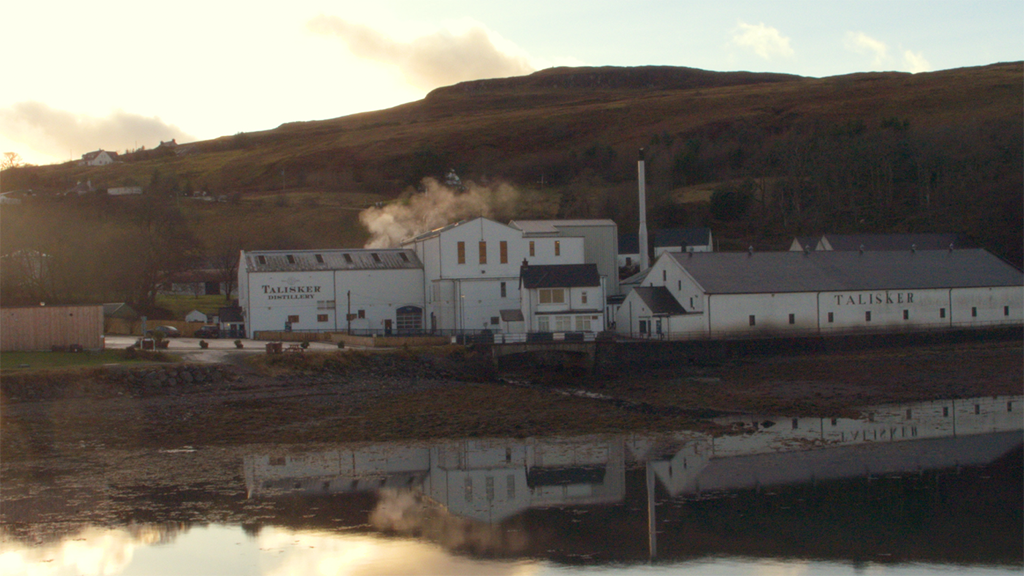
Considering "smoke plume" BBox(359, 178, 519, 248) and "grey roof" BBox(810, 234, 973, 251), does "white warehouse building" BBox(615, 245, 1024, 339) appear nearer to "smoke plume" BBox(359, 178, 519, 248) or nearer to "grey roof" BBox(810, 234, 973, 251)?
"grey roof" BBox(810, 234, 973, 251)

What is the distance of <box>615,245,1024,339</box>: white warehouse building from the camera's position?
44781 millimetres

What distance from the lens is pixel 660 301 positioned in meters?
46.0

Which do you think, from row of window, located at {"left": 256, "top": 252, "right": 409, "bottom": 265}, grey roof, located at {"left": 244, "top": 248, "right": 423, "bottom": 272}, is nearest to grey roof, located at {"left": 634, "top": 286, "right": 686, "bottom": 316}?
grey roof, located at {"left": 244, "top": 248, "right": 423, "bottom": 272}

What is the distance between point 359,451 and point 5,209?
209 ft

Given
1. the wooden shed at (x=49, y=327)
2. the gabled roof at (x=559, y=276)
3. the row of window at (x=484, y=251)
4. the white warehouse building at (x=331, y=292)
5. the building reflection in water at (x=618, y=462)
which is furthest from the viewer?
the row of window at (x=484, y=251)

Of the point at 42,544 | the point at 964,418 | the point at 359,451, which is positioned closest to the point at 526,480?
the point at 359,451

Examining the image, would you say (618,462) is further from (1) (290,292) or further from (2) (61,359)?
(1) (290,292)

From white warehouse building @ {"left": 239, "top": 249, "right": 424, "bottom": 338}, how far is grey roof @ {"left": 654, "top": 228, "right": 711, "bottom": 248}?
31.2 metres

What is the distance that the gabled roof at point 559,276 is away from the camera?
45969 mm

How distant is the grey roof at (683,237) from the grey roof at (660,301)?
1152 inches

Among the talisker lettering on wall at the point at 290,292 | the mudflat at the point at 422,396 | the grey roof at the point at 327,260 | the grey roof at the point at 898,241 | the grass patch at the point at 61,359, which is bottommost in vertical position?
the mudflat at the point at 422,396

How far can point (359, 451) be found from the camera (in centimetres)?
2362

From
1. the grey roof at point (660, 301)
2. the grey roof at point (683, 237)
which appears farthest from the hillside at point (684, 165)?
the grey roof at point (660, 301)

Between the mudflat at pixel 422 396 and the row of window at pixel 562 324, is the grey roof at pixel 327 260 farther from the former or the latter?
the mudflat at pixel 422 396
